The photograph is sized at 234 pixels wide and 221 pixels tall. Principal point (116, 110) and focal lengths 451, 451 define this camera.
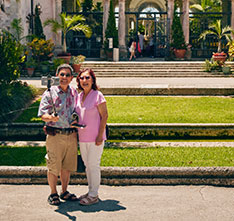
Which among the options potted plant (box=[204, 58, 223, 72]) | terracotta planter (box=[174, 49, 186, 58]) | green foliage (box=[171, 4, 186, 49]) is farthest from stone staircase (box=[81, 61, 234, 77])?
green foliage (box=[171, 4, 186, 49])

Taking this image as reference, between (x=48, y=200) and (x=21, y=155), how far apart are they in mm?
2267

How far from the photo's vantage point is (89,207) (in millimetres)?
5176

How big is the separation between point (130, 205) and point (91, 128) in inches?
39.4

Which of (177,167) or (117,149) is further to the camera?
(117,149)

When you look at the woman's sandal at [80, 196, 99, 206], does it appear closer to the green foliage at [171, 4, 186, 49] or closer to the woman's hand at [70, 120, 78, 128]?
the woman's hand at [70, 120, 78, 128]

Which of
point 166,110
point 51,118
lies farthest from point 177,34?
point 51,118

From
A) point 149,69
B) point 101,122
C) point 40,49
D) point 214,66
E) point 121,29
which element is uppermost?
point 121,29

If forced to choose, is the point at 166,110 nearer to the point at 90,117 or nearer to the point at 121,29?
the point at 90,117

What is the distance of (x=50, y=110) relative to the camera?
5.29 m

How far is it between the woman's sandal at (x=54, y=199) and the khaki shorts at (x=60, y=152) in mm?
253

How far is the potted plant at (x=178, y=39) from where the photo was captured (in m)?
24.8

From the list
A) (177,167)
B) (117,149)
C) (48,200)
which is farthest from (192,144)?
(48,200)

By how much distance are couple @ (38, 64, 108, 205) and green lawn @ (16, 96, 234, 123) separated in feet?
16.4

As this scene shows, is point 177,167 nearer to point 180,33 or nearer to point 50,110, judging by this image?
point 50,110
